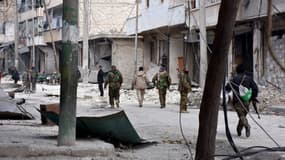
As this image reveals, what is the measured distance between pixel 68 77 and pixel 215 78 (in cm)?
369

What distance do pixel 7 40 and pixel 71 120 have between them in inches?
2378

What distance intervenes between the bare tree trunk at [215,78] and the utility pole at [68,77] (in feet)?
10.8

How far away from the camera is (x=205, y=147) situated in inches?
216

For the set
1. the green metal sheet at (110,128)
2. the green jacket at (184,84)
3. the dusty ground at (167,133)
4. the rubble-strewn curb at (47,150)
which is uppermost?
the green jacket at (184,84)

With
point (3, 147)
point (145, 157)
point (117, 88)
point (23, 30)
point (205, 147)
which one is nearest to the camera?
point (205, 147)

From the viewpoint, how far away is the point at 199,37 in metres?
27.4

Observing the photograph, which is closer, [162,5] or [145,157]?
[145,157]

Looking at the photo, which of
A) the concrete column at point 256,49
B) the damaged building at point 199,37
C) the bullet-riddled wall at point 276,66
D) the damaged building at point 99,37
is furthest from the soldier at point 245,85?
the damaged building at point 99,37

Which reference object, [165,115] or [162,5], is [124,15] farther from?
[165,115]

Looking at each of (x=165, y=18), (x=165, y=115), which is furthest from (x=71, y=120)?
(x=165, y=18)

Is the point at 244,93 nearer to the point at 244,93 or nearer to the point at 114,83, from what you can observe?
the point at 244,93

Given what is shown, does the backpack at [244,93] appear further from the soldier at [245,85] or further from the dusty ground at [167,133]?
the dusty ground at [167,133]

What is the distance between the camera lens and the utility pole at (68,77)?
8.41 meters

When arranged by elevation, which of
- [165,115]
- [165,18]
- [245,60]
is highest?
[165,18]
